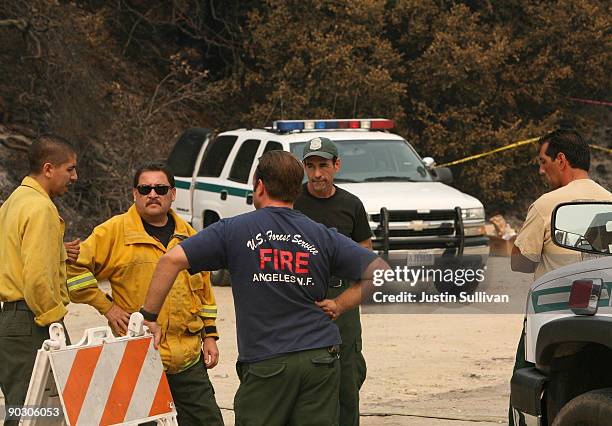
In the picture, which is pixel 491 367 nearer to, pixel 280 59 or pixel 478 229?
pixel 478 229

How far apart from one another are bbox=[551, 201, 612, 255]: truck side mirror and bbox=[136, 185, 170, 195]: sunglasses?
199cm

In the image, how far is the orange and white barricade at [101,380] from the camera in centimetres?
513

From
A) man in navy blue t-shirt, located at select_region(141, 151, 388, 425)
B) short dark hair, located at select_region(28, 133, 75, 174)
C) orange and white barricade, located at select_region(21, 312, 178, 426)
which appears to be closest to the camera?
man in navy blue t-shirt, located at select_region(141, 151, 388, 425)

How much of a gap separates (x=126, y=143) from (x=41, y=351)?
44.2 feet

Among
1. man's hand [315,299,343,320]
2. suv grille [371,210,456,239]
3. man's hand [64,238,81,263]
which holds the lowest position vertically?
suv grille [371,210,456,239]

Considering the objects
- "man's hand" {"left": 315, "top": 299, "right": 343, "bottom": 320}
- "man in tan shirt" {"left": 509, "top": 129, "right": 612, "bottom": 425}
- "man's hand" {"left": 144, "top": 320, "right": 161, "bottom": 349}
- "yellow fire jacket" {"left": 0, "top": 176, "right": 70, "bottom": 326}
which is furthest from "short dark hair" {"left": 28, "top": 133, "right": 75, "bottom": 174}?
"man in tan shirt" {"left": 509, "top": 129, "right": 612, "bottom": 425}

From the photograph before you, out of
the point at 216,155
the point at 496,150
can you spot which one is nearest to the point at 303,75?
the point at 496,150

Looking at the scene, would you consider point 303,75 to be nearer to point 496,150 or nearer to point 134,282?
point 496,150

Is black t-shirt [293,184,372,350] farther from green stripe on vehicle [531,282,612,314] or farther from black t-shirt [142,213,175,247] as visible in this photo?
green stripe on vehicle [531,282,612,314]

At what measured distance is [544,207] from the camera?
6.03m

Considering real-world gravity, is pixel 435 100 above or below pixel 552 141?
below

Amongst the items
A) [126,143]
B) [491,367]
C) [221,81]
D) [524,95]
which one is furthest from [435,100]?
[491,367]

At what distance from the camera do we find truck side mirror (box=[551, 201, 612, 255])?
4.94 meters

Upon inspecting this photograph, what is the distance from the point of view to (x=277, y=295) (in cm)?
492
